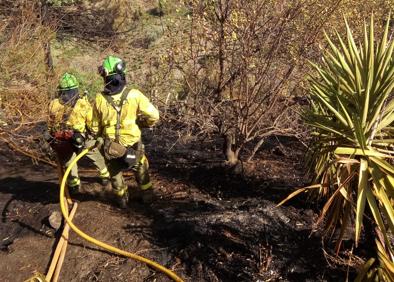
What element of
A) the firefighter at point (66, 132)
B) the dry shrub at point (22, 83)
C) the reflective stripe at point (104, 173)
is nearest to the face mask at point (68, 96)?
the firefighter at point (66, 132)

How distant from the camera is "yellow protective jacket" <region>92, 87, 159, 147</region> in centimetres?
480

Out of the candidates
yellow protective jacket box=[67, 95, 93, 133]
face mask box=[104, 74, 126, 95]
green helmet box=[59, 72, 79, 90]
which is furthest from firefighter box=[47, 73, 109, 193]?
face mask box=[104, 74, 126, 95]

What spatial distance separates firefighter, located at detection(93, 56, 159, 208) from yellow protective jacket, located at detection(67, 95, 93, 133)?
0.12 metres

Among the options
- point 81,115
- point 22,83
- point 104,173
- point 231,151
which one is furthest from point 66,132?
point 231,151

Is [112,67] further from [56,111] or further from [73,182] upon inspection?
[73,182]

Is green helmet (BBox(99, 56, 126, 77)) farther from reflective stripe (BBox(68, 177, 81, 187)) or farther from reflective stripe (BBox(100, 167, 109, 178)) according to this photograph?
reflective stripe (BBox(68, 177, 81, 187))

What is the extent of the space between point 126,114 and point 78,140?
843mm

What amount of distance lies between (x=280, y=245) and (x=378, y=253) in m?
1.34

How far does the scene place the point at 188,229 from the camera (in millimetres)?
4625

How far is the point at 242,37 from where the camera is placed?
516cm

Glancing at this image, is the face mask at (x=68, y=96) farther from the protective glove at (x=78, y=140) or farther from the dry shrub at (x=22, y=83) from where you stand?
the protective glove at (x=78, y=140)

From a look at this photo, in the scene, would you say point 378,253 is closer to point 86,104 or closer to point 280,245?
point 280,245

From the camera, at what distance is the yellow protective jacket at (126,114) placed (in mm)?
4805

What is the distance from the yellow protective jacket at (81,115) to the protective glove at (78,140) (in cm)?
6
